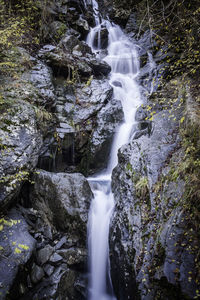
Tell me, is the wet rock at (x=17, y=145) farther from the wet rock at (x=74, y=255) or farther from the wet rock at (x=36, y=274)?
the wet rock at (x=74, y=255)

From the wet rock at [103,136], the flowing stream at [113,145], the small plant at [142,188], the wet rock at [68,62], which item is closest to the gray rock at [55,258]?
the flowing stream at [113,145]

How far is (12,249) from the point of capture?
13.0 ft

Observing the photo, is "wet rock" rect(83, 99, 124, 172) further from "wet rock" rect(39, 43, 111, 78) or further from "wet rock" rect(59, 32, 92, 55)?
"wet rock" rect(59, 32, 92, 55)

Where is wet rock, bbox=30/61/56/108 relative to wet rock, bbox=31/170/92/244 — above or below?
above

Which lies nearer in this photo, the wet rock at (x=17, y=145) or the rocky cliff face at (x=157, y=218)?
the rocky cliff face at (x=157, y=218)

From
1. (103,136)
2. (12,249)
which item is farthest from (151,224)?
(103,136)

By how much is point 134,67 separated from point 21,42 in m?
6.01

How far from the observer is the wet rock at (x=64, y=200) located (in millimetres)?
5117

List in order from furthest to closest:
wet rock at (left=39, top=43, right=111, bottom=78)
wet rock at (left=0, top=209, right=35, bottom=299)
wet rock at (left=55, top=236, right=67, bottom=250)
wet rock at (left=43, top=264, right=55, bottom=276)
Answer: wet rock at (left=39, top=43, right=111, bottom=78) → wet rock at (left=55, top=236, right=67, bottom=250) → wet rock at (left=43, top=264, right=55, bottom=276) → wet rock at (left=0, top=209, right=35, bottom=299)

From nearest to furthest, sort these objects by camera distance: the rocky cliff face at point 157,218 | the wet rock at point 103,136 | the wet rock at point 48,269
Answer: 1. the rocky cliff face at point 157,218
2. the wet rock at point 48,269
3. the wet rock at point 103,136

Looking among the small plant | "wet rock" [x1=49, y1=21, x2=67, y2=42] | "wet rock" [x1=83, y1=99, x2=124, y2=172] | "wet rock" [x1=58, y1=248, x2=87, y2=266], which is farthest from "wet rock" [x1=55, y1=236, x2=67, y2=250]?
"wet rock" [x1=49, y1=21, x2=67, y2=42]

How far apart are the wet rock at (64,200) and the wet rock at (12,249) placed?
785 millimetres

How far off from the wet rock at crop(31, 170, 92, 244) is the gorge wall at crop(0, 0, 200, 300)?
0.03 m

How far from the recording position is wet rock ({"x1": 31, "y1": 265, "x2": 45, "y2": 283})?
4073mm
